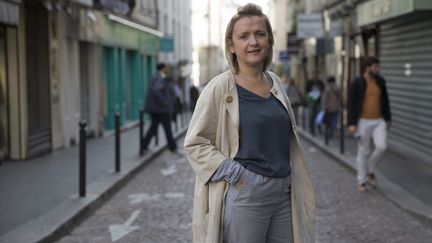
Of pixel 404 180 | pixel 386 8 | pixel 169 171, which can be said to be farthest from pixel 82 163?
pixel 386 8

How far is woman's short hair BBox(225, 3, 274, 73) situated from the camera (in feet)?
11.6

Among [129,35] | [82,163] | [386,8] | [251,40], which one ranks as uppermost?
[386,8]

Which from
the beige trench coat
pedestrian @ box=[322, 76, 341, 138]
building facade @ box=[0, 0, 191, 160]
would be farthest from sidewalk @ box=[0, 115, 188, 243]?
pedestrian @ box=[322, 76, 341, 138]

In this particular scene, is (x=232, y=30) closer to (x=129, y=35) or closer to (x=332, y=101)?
(x=332, y=101)

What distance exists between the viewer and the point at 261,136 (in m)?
3.46

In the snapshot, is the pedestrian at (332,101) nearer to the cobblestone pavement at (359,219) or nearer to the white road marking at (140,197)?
the cobblestone pavement at (359,219)

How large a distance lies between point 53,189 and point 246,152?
6958 mm

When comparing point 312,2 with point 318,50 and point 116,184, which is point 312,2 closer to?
point 318,50

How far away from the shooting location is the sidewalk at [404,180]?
28.2 feet

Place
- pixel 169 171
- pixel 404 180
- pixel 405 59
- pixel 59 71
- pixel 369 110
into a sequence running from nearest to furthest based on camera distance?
1. pixel 369 110
2. pixel 404 180
3. pixel 169 171
4. pixel 405 59
5. pixel 59 71

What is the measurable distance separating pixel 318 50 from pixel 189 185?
1334cm

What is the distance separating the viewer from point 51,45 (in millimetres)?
15883

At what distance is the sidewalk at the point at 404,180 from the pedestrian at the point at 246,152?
467cm

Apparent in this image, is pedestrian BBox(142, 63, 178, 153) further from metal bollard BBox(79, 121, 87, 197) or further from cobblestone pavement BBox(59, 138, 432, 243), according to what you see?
metal bollard BBox(79, 121, 87, 197)
